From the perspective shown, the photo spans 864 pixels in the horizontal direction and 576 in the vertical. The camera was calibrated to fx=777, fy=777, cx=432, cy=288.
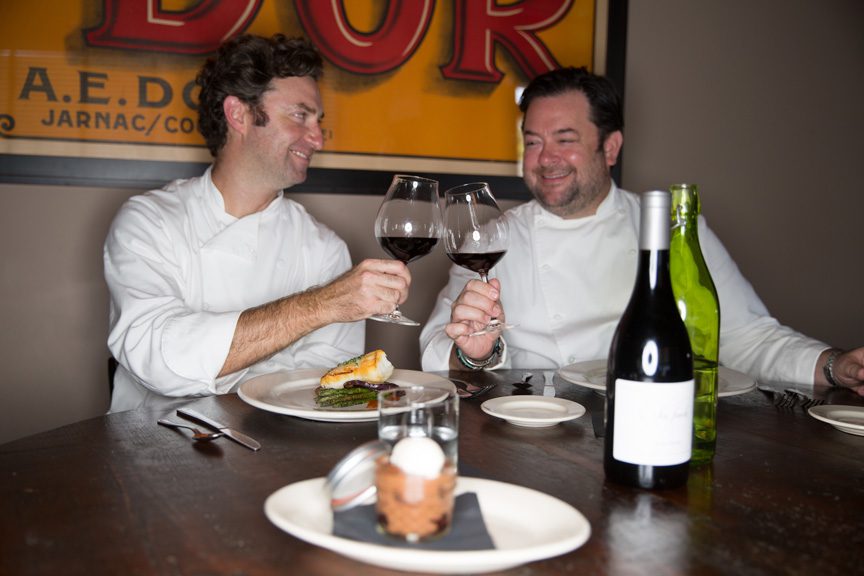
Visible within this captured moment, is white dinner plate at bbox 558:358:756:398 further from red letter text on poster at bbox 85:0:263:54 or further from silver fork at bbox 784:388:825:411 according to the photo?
red letter text on poster at bbox 85:0:263:54

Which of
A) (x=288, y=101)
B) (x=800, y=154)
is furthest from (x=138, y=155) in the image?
(x=800, y=154)

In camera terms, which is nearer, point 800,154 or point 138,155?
point 138,155

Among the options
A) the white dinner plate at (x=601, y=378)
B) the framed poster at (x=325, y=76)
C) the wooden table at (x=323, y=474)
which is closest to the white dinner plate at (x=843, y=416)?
the wooden table at (x=323, y=474)

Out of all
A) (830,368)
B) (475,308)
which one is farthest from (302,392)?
(830,368)

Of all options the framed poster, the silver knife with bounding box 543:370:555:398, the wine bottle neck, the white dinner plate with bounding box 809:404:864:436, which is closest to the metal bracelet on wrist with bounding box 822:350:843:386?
the white dinner plate with bounding box 809:404:864:436

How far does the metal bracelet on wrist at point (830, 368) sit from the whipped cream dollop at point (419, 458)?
139 centimetres

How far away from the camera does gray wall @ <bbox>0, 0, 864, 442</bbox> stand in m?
3.31

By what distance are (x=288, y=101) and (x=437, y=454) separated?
1819 millimetres

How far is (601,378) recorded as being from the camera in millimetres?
1629

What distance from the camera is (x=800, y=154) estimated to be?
142 inches

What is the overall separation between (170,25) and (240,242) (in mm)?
868

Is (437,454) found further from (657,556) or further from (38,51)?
(38,51)

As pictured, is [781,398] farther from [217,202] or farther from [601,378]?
[217,202]

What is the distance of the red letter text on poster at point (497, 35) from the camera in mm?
2994
